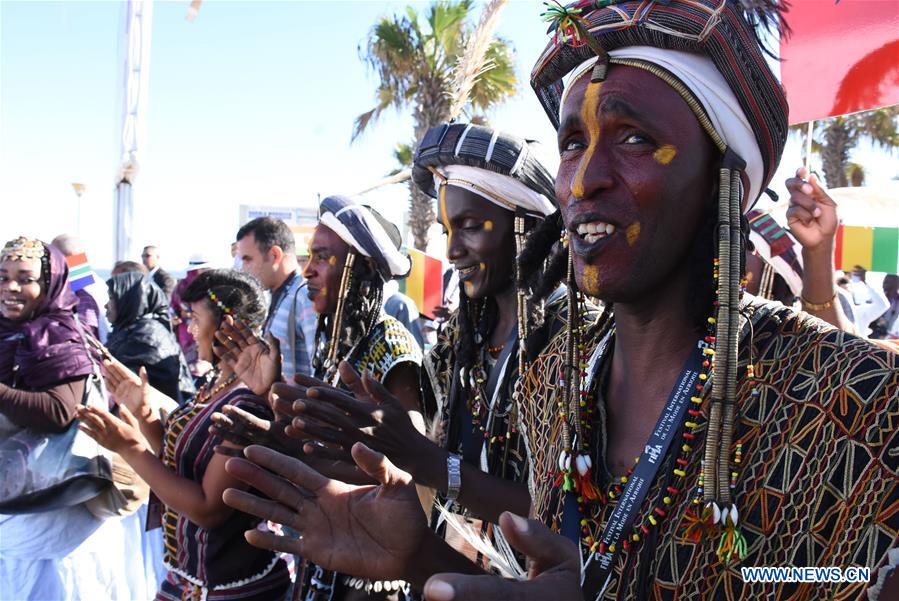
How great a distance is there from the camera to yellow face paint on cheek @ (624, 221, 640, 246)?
4.57 feet

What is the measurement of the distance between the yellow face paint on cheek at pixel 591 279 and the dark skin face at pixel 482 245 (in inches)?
52.3

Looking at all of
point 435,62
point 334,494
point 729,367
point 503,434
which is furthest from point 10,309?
point 435,62

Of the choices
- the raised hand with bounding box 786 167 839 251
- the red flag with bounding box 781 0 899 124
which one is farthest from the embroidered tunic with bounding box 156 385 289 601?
the red flag with bounding box 781 0 899 124

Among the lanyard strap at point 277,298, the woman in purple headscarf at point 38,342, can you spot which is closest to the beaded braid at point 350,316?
the woman in purple headscarf at point 38,342

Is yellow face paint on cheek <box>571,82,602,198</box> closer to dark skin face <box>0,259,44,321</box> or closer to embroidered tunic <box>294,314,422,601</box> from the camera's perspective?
embroidered tunic <box>294,314,422,601</box>

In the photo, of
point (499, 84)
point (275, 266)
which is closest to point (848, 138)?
point (499, 84)

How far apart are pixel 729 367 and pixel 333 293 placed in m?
2.68

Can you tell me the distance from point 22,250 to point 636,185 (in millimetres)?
4321

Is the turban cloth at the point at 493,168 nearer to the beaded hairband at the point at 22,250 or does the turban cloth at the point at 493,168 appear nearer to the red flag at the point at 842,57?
the red flag at the point at 842,57

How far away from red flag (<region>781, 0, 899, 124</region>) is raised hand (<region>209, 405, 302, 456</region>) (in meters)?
2.45

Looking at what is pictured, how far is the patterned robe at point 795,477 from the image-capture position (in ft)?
3.71

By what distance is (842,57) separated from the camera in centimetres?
308

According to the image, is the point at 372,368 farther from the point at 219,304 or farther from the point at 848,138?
the point at 848,138

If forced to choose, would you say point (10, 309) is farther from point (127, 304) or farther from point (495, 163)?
point (495, 163)
